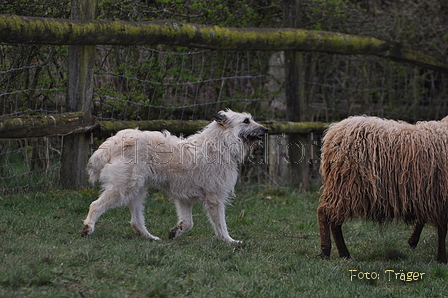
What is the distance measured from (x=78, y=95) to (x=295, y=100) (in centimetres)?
361

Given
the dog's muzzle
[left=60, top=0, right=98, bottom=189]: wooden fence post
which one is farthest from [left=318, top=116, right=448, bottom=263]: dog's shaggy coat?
[left=60, top=0, right=98, bottom=189]: wooden fence post

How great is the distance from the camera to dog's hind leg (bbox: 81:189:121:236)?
509 centimetres

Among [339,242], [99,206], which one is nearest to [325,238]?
[339,242]

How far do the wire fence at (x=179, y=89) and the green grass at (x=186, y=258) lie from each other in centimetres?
101

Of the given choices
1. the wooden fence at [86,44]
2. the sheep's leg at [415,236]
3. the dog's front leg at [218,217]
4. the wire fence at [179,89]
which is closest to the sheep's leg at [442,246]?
the sheep's leg at [415,236]

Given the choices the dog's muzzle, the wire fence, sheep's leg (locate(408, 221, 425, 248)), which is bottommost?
sheep's leg (locate(408, 221, 425, 248))

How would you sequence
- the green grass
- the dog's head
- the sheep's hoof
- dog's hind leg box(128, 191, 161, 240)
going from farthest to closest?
the dog's head
dog's hind leg box(128, 191, 161, 240)
the sheep's hoof
the green grass

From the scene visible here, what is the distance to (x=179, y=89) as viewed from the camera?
8.20m

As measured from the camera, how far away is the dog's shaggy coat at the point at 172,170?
17.2ft

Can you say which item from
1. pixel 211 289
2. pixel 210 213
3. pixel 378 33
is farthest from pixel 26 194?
pixel 378 33

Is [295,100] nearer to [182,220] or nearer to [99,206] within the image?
[182,220]

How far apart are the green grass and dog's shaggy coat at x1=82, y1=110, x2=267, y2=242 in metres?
0.27

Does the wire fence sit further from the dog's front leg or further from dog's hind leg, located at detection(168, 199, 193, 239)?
the dog's front leg

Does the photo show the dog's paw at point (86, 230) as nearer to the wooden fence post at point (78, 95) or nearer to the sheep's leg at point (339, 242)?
the wooden fence post at point (78, 95)
